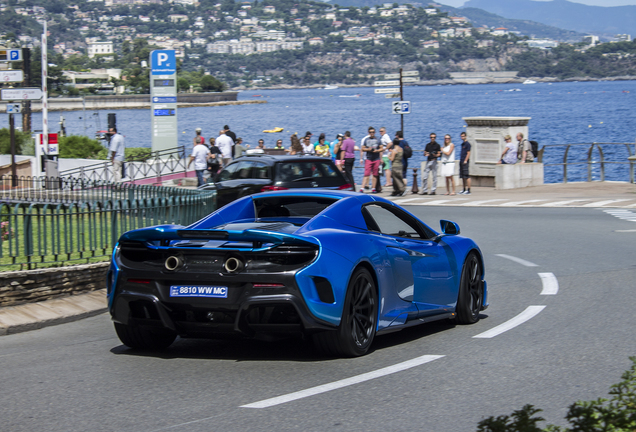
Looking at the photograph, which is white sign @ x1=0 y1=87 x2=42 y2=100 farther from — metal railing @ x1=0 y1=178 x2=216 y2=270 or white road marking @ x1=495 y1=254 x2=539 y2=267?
white road marking @ x1=495 y1=254 x2=539 y2=267

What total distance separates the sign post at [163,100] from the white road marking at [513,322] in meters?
30.8

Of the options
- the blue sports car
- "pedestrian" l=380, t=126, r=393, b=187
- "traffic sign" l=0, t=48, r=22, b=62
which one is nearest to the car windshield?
the blue sports car

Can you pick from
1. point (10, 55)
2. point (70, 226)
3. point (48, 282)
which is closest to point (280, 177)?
point (70, 226)

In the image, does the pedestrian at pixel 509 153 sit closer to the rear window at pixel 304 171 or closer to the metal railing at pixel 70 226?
the rear window at pixel 304 171

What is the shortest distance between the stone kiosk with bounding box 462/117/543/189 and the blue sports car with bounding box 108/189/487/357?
21164 millimetres

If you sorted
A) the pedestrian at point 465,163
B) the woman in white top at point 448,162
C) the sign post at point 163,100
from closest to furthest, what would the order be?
the pedestrian at point 465,163 → the woman in white top at point 448,162 → the sign post at point 163,100

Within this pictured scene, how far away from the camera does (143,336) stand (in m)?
7.06

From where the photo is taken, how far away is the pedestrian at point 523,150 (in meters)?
28.1

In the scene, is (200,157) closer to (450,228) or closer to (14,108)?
(14,108)

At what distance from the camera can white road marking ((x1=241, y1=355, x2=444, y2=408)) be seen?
17.8ft

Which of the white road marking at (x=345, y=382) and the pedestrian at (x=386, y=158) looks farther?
the pedestrian at (x=386, y=158)

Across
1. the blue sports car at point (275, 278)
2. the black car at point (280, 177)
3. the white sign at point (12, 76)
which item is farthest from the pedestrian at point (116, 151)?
the blue sports car at point (275, 278)

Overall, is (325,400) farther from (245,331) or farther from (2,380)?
(2,380)

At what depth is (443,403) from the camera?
536 centimetres
